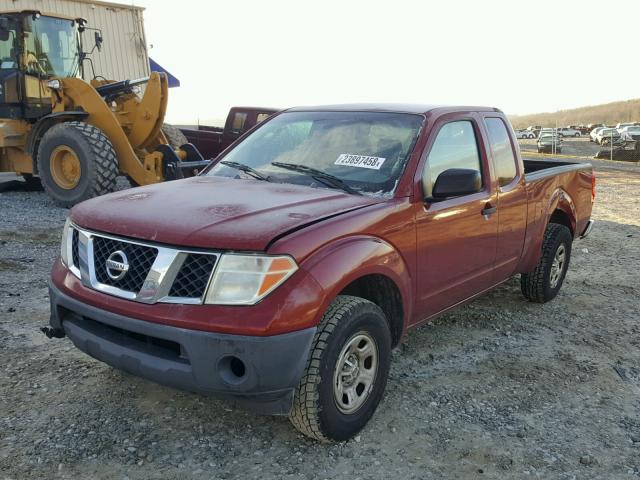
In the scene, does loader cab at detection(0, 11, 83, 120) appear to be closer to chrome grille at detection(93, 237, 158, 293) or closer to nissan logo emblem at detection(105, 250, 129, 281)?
chrome grille at detection(93, 237, 158, 293)

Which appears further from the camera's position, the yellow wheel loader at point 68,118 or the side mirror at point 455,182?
the yellow wheel loader at point 68,118

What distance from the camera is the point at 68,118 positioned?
966cm

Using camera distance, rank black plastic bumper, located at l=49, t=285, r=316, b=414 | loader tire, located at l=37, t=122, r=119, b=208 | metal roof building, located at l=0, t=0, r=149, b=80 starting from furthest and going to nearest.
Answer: metal roof building, located at l=0, t=0, r=149, b=80 → loader tire, located at l=37, t=122, r=119, b=208 → black plastic bumper, located at l=49, t=285, r=316, b=414

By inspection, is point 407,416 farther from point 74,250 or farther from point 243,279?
point 74,250

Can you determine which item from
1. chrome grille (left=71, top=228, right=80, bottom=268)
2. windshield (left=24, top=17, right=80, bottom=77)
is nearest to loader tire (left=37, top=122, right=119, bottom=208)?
windshield (left=24, top=17, right=80, bottom=77)

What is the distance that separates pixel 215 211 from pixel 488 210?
2.04 m

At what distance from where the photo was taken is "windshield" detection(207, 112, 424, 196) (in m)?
3.60

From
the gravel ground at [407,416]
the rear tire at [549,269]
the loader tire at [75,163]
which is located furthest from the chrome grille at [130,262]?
the loader tire at [75,163]

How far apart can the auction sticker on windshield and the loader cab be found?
8217mm

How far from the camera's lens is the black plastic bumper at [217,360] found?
2.61 meters

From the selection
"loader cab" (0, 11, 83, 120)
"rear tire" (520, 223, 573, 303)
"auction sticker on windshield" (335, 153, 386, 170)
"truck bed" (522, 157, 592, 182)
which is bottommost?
"rear tire" (520, 223, 573, 303)

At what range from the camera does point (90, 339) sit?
300 cm

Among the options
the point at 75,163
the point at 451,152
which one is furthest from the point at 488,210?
the point at 75,163

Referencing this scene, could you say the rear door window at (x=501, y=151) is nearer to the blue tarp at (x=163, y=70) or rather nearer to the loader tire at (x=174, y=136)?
the loader tire at (x=174, y=136)
